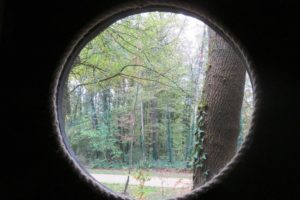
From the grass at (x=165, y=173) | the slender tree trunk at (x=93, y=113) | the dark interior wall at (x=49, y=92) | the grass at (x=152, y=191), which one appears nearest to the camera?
the dark interior wall at (x=49, y=92)

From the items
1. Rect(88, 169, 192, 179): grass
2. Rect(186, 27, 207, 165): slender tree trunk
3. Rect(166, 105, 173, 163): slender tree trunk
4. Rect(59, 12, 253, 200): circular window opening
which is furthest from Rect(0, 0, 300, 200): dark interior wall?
Rect(186, 27, 207, 165): slender tree trunk

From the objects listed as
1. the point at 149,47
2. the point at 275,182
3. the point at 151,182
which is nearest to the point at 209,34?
the point at 149,47

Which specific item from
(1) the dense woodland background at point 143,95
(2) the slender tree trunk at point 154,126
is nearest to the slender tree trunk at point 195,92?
(1) the dense woodland background at point 143,95

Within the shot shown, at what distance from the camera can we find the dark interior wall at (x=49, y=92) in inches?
22.9

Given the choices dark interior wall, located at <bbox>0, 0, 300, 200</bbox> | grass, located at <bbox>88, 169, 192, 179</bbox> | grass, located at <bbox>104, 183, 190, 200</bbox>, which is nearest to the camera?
dark interior wall, located at <bbox>0, 0, 300, 200</bbox>

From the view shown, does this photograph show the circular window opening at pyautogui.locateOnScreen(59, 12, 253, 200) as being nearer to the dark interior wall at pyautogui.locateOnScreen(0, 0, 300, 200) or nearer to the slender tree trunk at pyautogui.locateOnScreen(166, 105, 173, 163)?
the slender tree trunk at pyautogui.locateOnScreen(166, 105, 173, 163)

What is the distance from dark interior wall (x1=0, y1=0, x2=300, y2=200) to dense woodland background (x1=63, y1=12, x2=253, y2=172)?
16.7 inches

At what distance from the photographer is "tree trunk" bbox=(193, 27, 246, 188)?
1209 millimetres

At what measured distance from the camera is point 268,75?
59 cm

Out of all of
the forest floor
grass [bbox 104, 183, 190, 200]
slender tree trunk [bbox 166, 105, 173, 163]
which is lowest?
grass [bbox 104, 183, 190, 200]

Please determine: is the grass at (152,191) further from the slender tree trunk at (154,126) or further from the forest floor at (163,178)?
the slender tree trunk at (154,126)

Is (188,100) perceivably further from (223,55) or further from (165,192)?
(165,192)

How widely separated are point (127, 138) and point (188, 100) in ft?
1.05

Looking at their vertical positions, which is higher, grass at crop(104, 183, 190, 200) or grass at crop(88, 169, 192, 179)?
grass at crop(88, 169, 192, 179)
